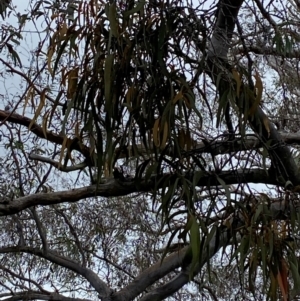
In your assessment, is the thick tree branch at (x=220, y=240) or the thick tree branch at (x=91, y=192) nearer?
the thick tree branch at (x=220, y=240)

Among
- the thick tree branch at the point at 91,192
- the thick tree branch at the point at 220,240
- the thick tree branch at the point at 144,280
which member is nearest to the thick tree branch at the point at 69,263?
the thick tree branch at the point at 144,280

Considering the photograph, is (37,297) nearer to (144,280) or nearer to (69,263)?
(69,263)

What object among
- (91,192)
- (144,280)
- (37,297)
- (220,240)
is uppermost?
(91,192)

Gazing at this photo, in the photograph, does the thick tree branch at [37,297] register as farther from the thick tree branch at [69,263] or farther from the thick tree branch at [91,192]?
the thick tree branch at [91,192]

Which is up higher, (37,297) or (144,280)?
(37,297)

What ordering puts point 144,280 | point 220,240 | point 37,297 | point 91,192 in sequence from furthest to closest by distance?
point 37,297
point 144,280
point 91,192
point 220,240

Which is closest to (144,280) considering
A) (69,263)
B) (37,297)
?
(69,263)

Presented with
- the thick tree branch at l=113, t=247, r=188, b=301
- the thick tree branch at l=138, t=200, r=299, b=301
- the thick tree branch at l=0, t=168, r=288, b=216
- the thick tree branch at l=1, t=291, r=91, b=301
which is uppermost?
Result: the thick tree branch at l=0, t=168, r=288, b=216

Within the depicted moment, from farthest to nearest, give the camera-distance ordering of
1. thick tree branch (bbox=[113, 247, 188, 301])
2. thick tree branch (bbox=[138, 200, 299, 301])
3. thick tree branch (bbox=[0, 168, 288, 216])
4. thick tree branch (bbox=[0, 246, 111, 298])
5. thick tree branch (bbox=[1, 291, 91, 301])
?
thick tree branch (bbox=[1, 291, 91, 301]) < thick tree branch (bbox=[0, 246, 111, 298]) < thick tree branch (bbox=[113, 247, 188, 301]) < thick tree branch (bbox=[0, 168, 288, 216]) < thick tree branch (bbox=[138, 200, 299, 301])

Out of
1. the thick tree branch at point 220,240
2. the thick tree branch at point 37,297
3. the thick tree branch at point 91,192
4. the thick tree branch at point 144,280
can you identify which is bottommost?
the thick tree branch at point 220,240

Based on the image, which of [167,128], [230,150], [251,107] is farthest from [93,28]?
[230,150]

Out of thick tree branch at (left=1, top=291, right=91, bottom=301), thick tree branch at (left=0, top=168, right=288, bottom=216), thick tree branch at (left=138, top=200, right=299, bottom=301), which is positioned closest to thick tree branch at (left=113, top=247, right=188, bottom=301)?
thick tree branch at (left=138, top=200, right=299, bottom=301)

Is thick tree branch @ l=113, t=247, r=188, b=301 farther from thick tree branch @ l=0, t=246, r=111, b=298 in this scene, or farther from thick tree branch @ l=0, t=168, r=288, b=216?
thick tree branch @ l=0, t=168, r=288, b=216

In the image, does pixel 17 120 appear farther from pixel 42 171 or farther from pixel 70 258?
pixel 70 258
